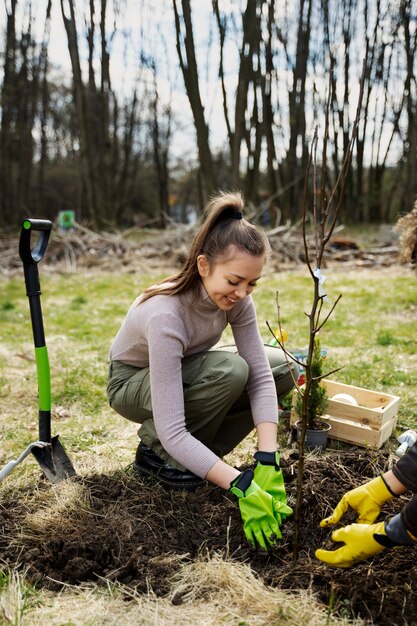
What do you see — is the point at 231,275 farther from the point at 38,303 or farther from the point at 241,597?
the point at 241,597

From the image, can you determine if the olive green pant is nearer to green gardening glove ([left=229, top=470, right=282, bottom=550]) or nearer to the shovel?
the shovel

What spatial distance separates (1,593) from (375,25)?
16.1 meters

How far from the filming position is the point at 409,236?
4.40 m

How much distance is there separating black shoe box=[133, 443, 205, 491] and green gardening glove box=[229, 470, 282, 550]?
1.48ft

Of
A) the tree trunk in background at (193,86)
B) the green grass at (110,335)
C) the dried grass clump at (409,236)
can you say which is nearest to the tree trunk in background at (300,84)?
the tree trunk in background at (193,86)

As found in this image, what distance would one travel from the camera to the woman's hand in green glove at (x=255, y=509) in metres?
1.86

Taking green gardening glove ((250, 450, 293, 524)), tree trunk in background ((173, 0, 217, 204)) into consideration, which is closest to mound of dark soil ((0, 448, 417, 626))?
green gardening glove ((250, 450, 293, 524))

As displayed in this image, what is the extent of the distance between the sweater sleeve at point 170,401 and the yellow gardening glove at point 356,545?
0.49m

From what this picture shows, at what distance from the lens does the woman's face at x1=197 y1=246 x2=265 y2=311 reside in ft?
6.66

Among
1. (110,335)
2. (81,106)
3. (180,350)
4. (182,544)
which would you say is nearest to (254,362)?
(180,350)

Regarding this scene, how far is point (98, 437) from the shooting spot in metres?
2.93

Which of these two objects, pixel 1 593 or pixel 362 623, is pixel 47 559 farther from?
pixel 362 623

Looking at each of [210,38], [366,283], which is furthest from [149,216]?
[366,283]

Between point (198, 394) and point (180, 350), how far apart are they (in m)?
0.27
